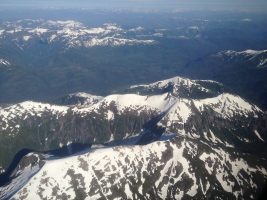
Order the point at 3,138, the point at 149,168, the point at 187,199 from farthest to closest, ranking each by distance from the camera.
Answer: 1. the point at 3,138
2. the point at 149,168
3. the point at 187,199

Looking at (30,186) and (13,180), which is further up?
(30,186)

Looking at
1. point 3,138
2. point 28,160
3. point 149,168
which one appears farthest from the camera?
point 3,138

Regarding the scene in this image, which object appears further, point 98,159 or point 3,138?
point 3,138

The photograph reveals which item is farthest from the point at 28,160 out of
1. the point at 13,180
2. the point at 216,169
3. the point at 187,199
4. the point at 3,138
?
the point at 216,169

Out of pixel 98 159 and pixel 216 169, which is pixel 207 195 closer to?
pixel 216 169

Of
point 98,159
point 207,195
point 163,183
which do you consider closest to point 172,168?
point 163,183

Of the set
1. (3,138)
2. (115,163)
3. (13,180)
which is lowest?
(3,138)

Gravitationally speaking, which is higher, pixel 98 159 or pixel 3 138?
pixel 98 159

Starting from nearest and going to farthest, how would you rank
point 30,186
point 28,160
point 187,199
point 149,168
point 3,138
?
point 30,186
point 187,199
point 149,168
point 28,160
point 3,138

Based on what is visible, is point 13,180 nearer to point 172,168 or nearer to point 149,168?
point 149,168
